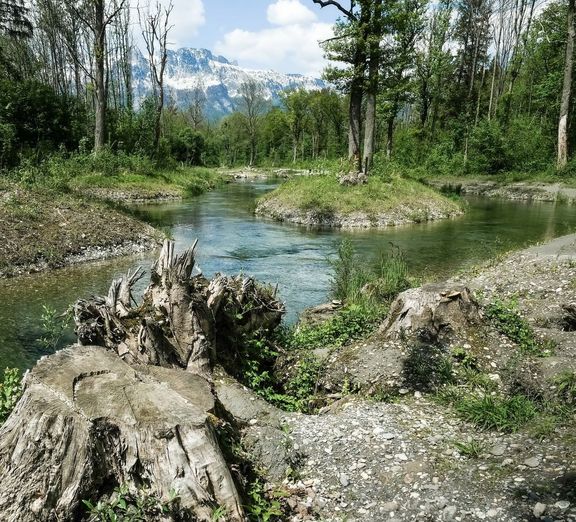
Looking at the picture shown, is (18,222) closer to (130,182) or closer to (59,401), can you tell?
(59,401)

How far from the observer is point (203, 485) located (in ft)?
11.5

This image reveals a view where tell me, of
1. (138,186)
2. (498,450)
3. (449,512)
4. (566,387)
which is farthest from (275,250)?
(138,186)

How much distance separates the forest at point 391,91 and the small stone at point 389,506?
21.0 metres

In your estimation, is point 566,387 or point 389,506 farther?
point 566,387

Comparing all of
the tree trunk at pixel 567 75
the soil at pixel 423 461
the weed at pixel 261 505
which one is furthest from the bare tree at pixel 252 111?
the weed at pixel 261 505

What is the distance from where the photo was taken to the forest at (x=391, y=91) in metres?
26.2

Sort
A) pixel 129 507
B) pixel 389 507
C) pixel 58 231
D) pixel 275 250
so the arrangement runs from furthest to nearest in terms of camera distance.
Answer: pixel 275 250
pixel 58 231
pixel 389 507
pixel 129 507

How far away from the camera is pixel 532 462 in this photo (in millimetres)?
4332

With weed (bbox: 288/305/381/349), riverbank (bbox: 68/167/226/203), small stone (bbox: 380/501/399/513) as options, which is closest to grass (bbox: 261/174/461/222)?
riverbank (bbox: 68/167/226/203)

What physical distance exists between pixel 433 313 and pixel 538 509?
350cm

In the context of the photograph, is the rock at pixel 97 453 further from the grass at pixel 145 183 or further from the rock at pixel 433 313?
the grass at pixel 145 183

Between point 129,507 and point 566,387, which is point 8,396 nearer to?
point 129,507

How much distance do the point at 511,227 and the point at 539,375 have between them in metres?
16.8

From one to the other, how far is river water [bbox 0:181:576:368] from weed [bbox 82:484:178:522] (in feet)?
16.1
